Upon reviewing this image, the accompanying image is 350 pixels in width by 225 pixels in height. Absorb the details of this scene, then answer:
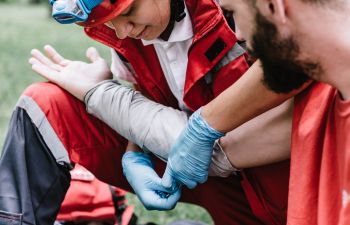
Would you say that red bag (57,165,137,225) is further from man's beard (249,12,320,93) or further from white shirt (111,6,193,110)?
man's beard (249,12,320,93)

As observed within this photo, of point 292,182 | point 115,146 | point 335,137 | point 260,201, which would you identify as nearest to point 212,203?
point 260,201

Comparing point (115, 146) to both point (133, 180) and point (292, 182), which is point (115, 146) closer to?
point (133, 180)

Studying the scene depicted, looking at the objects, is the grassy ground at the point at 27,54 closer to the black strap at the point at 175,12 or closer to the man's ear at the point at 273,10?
the black strap at the point at 175,12

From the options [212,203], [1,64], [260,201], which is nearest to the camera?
[260,201]

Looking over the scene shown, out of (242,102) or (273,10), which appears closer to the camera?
(273,10)

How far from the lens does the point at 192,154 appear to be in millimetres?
1848

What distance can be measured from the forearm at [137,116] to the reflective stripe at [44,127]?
14 cm

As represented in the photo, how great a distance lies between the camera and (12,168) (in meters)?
1.99

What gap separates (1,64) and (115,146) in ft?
9.81

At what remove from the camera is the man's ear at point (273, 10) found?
135cm

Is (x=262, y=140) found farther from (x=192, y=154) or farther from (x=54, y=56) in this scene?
(x=54, y=56)

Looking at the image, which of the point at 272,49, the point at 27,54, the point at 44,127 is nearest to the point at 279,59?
the point at 272,49

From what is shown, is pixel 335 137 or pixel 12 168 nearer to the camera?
pixel 335 137

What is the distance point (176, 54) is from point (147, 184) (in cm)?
39
